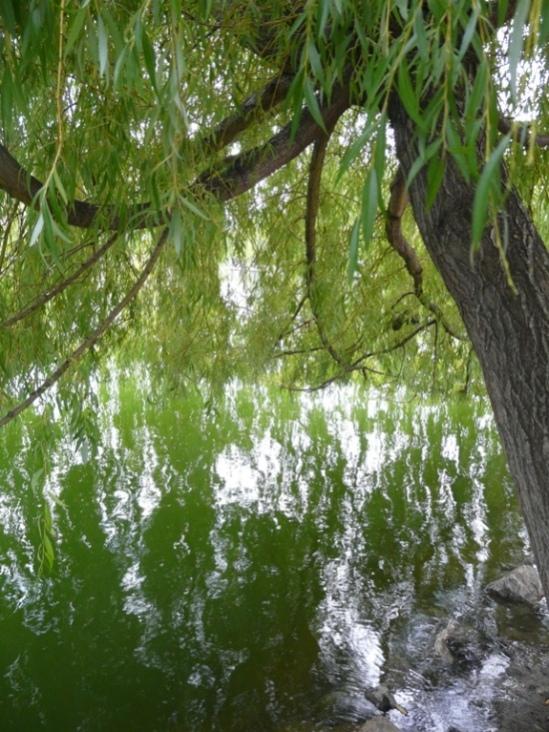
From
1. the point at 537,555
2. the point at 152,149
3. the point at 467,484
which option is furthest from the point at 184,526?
the point at 537,555

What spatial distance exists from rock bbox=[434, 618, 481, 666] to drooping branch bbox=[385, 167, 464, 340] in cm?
134

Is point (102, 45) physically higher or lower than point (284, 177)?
lower

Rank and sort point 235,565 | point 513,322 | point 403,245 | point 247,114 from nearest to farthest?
point 513,322 → point 247,114 → point 403,245 → point 235,565

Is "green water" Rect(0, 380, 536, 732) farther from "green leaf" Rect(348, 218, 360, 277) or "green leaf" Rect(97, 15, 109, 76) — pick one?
"green leaf" Rect(348, 218, 360, 277)

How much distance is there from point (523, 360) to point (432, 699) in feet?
7.08

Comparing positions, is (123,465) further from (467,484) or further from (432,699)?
(432,699)

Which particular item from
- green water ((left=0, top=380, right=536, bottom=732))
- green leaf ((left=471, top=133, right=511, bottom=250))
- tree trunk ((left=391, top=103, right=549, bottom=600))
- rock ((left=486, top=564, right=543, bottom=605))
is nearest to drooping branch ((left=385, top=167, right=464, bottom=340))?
tree trunk ((left=391, top=103, right=549, bottom=600))

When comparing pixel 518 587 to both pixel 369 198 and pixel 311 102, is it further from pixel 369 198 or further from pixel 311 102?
pixel 369 198

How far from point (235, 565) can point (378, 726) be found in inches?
69.9

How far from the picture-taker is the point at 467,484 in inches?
237

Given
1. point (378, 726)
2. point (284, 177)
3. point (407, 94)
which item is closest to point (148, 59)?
point (407, 94)

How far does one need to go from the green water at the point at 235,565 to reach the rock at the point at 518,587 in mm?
137

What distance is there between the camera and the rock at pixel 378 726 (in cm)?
292

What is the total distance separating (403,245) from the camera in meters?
3.10
